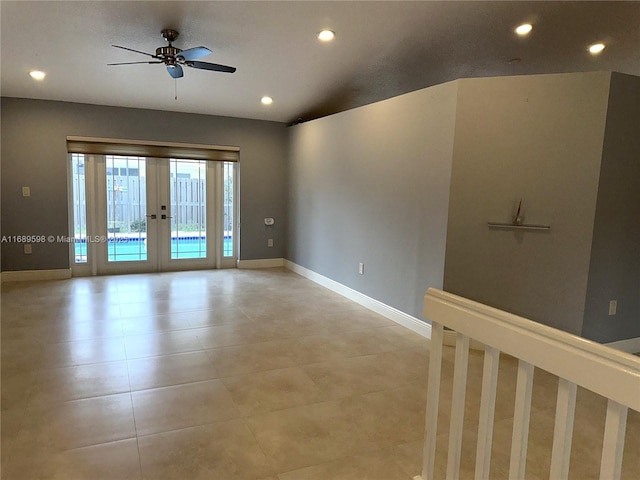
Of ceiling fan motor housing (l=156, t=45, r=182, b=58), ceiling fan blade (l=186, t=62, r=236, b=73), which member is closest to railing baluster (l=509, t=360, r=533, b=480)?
ceiling fan blade (l=186, t=62, r=236, b=73)

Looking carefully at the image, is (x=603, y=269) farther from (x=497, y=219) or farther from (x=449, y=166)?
(x=449, y=166)

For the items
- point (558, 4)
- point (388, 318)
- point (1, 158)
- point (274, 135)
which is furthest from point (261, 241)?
point (558, 4)

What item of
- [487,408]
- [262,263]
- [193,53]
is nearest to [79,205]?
[262,263]

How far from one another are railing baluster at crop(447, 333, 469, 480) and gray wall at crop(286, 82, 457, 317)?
7.31 feet

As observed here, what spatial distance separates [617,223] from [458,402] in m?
2.66

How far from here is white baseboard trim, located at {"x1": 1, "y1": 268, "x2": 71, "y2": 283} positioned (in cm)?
570

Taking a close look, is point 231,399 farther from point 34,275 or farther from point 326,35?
point 34,275

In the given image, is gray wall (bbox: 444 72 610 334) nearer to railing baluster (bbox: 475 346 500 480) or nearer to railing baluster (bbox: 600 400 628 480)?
railing baluster (bbox: 475 346 500 480)

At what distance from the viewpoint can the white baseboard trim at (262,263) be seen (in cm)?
707

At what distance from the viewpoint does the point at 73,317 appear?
13.8ft

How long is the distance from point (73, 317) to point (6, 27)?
264 cm

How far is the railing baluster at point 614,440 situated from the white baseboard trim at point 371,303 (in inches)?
112

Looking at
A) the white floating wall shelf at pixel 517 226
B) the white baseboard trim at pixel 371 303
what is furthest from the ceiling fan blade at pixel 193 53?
the white baseboard trim at pixel 371 303

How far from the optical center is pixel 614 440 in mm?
992
